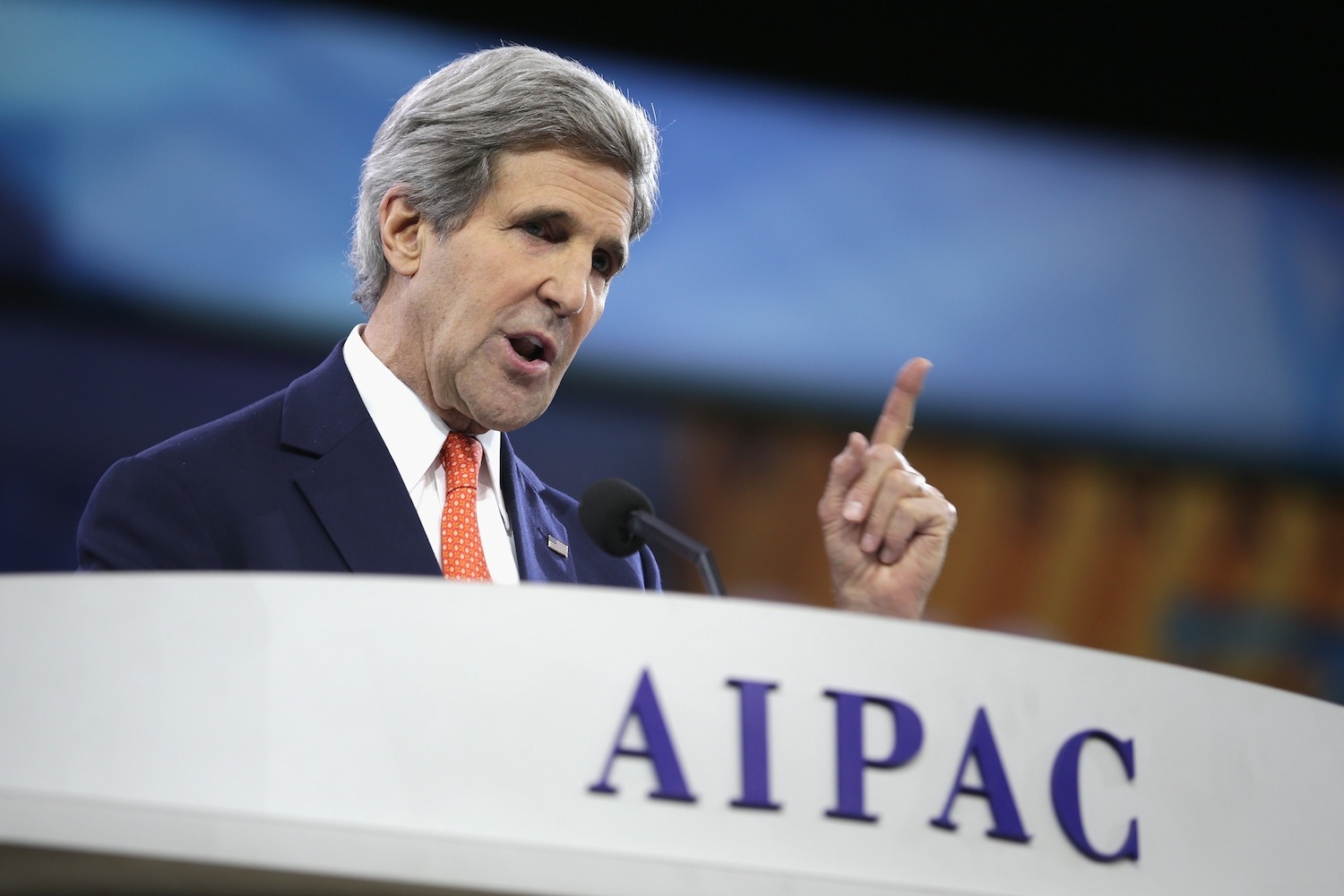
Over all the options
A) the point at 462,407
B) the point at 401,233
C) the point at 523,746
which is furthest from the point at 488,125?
the point at 523,746

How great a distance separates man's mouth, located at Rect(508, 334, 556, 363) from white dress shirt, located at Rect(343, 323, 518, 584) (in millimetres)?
107

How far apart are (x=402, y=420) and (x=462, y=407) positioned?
0.08 m

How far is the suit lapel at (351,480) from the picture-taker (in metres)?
1.33

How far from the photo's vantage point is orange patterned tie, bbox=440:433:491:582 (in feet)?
4.67

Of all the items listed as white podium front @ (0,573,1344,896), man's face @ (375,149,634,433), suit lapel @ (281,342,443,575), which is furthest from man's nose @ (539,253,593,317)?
white podium front @ (0,573,1344,896)

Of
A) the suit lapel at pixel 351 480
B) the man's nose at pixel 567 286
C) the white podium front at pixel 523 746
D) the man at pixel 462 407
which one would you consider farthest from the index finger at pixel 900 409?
the white podium front at pixel 523 746

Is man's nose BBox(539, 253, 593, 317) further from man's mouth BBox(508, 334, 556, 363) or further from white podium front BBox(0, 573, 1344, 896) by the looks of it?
white podium front BBox(0, 573, 1344, 896)

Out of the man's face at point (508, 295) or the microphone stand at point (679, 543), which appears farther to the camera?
the man's face at point (508, 295)

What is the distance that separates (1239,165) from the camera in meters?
3.59

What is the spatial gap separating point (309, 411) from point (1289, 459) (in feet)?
9.41

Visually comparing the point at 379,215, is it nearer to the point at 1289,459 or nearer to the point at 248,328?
the point at 248,328

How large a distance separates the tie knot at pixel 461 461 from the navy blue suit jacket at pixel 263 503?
106 millimetres

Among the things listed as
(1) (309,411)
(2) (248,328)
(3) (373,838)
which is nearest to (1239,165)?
(2) (248,328)

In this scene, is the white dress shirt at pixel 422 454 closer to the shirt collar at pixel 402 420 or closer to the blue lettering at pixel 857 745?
the shirt collar at pixel 402 420
